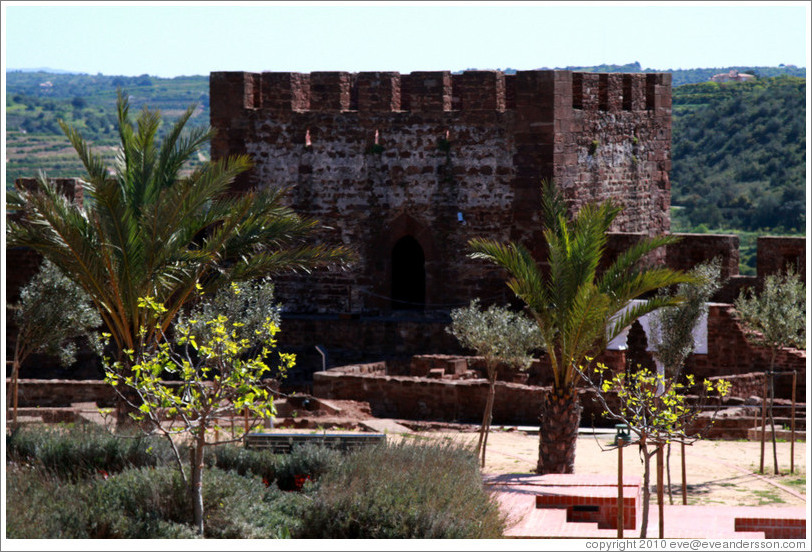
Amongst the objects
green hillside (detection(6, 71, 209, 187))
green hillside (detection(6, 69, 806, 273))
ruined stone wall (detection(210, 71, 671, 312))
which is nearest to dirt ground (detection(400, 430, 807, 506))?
ruined stone wall (detection(210, 71, 671, 312))

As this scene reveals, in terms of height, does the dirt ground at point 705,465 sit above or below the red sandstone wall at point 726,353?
below

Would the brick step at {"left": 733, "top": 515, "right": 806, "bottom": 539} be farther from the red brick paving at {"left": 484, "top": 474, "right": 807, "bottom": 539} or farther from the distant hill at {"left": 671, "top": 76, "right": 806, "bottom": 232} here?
the distant hill at {"left": 671, "top": 76, "right": 806, "bottom": 232}

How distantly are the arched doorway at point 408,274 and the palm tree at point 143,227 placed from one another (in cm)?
1062

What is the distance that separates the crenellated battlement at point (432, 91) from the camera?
83.4 ft

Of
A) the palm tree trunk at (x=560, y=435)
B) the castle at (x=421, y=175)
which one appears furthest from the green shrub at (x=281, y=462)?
the castle at (x=421, y=175)

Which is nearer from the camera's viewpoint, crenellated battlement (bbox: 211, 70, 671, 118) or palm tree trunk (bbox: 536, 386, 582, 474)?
palm tree trunk (bbox: 536, 386, 582, 474)

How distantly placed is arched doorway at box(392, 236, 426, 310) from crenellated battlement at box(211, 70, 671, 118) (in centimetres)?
280

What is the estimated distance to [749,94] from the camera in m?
61.6

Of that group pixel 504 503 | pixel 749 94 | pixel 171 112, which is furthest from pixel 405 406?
pixel 171 112

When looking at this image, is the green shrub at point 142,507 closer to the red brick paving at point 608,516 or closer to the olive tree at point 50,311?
the red brick paving at point 608,516

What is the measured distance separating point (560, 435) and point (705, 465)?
8.22ft

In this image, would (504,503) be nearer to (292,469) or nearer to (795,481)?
(292,469)

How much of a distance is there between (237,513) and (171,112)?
425 ft

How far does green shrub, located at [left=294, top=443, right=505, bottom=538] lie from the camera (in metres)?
12.1
